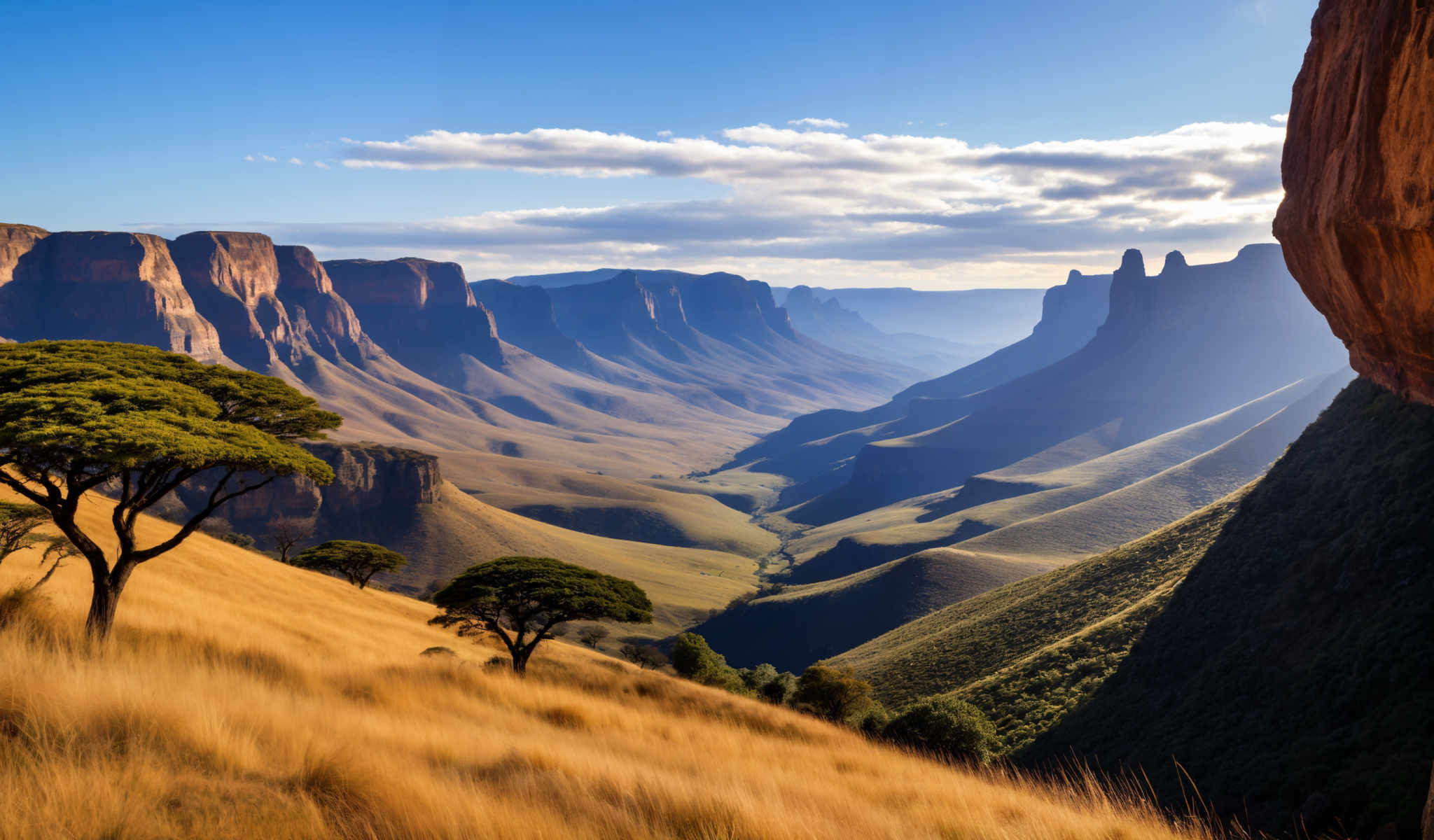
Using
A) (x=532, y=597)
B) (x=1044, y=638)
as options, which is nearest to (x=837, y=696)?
(x=1044, y=638)

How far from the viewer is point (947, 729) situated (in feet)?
103

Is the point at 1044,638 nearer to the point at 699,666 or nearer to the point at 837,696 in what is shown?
the point at 837,696

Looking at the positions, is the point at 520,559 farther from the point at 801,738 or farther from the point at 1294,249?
the point at 1294,249

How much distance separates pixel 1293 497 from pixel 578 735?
39.9 meters

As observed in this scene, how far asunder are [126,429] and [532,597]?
15461 millimetres

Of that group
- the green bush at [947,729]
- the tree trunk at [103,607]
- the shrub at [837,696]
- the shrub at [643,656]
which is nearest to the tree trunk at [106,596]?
the tree trunk at [103,607]

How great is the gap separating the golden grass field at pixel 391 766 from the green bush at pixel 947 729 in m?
20.5

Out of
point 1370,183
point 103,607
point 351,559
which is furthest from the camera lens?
point 351,559

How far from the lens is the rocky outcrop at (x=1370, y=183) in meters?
16.6

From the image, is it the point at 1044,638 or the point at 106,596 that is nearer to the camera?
the point at 106,596

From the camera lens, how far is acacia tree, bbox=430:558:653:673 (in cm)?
2544

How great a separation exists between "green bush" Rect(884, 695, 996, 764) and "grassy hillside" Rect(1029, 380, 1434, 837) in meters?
2.70

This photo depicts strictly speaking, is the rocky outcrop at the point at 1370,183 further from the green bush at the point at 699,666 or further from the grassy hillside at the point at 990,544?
the green bush at the point at 699,666

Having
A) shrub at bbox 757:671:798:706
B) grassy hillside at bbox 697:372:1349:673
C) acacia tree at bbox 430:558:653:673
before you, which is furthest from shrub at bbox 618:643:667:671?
acacia tree at bbox 430:558:653:673
